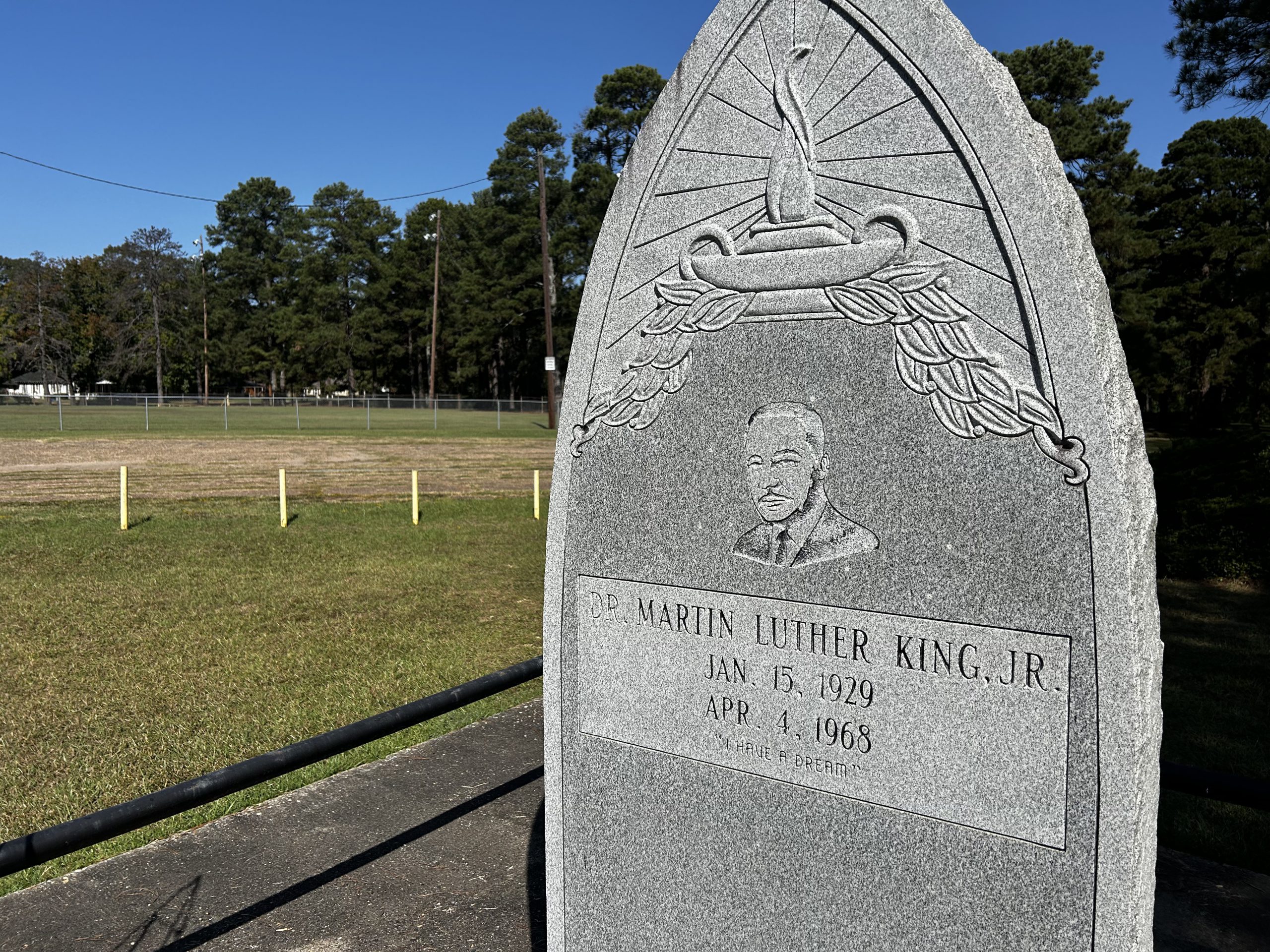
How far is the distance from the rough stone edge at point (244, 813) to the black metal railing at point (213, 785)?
97 cm

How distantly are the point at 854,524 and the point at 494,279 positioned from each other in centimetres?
6519

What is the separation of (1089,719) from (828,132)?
54.1 inches

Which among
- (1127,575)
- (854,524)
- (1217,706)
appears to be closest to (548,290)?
(1217,706)

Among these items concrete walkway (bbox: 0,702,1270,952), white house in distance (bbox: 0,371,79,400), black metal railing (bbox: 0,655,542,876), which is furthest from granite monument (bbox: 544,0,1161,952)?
white house in distance (bbox: 0,371,79,400)

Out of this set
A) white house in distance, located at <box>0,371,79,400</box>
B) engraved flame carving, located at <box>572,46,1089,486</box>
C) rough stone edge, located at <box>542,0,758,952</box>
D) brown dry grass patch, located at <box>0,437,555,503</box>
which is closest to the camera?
engraved flame carving, located at <box>572,46,1089,486</box>

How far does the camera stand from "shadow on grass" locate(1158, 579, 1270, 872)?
4676 millimetres

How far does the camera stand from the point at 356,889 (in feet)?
12.4

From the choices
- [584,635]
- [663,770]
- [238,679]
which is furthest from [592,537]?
[238,679]

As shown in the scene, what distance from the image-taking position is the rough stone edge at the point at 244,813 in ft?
12.5

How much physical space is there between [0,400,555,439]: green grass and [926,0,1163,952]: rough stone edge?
3527 centimetres

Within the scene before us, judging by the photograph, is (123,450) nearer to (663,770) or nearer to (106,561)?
(106,561)

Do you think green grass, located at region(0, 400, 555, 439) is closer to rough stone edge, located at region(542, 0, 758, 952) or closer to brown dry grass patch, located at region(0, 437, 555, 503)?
brown dry grass patch, located at region(0, 437, 555, 503)

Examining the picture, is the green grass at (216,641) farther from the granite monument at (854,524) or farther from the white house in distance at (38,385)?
the white house in distance at (38,385)

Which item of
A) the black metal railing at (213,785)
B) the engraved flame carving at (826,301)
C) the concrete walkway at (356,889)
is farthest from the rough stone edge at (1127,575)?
the black metal railing at (213,785)
